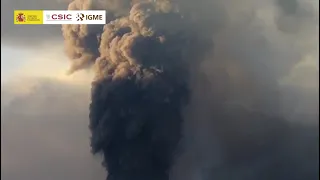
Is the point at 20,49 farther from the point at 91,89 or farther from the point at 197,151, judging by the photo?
the point at 197,151

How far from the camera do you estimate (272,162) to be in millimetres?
4734

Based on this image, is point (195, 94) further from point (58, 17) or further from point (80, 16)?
point (58, 17)

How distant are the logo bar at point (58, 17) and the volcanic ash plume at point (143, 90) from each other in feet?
0.32

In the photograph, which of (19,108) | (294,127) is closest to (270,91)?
(294,127)

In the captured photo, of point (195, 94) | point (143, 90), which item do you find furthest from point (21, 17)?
point (195, 94)

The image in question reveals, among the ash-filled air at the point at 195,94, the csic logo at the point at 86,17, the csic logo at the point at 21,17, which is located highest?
the csic logo at the point at 21,17

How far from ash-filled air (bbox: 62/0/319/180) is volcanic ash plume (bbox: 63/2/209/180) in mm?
11

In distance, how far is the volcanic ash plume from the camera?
4750 millimetres

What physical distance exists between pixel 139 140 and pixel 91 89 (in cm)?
77

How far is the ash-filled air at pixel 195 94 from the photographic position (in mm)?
4727

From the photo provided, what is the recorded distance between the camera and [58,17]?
4.82 metres

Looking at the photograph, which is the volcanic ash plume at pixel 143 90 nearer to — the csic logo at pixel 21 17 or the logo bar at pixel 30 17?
the logo bar at pixel 30 17

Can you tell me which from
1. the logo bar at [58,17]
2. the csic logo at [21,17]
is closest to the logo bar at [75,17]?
the logo bar at [58,17]

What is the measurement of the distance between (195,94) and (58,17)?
5.70 ft
